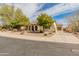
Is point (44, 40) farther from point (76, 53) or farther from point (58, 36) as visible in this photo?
point (76, 53)

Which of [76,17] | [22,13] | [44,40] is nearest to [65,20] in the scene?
[76,17]

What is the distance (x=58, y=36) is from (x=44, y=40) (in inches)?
6.2

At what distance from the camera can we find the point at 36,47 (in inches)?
93.5

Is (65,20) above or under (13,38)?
above

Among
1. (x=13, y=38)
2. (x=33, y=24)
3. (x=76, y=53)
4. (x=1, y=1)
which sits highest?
(x=1, y=1)

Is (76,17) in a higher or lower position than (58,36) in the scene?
higher

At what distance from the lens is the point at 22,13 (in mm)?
2393

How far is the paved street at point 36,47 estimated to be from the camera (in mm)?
2357

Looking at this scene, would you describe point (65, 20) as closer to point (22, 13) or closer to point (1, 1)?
point (22, 13)

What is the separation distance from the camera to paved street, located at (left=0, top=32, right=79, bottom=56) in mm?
2357

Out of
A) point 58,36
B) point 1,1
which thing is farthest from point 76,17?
point 1,1

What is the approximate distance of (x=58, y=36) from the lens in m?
2.39

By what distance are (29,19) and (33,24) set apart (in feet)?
0.23

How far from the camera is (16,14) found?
7.86ft
